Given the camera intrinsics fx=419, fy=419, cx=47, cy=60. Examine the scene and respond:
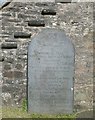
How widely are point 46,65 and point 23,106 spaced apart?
1.14m

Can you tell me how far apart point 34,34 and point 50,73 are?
3.28ft

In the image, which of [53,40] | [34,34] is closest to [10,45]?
[34,34]

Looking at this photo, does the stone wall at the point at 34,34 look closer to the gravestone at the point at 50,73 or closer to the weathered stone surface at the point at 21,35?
the weathered stone surface at the point at 21,35

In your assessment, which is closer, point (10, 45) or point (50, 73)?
point (50, 73)

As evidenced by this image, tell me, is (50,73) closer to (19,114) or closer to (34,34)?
(34,34)

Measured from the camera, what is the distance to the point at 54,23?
9.84 metres

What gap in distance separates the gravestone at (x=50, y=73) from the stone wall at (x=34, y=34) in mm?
220

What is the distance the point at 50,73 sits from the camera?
9672mm

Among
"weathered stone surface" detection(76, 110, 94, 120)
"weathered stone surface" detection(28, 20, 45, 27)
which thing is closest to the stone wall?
"weathered stone surface" detection(28, 20, 45, 27)

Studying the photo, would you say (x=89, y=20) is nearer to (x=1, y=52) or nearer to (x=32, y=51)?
(x=32, y=51)

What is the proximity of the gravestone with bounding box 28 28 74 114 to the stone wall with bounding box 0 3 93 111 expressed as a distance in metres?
0.22

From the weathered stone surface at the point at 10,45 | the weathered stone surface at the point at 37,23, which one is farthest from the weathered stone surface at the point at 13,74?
the weathered stone surface at the point at 37,23

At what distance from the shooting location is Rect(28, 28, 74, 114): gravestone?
31.6ft

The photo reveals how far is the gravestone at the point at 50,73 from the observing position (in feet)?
31.6
